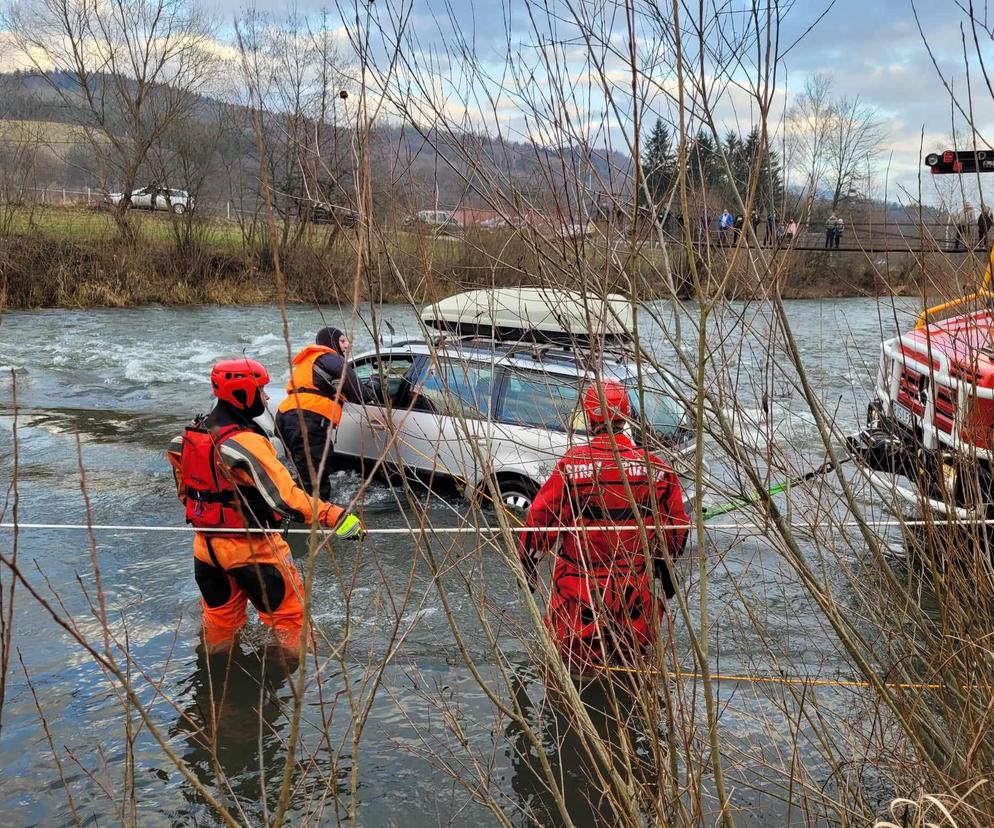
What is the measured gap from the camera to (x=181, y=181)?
28.4m

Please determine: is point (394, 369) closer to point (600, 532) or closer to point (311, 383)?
point (311, 383)

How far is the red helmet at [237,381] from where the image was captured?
5.00 m

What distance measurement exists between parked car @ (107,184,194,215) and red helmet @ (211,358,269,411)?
24.0 meters

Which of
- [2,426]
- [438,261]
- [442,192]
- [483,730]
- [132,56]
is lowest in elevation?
[483,730]

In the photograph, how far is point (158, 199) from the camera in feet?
90.3

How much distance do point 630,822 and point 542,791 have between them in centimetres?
232

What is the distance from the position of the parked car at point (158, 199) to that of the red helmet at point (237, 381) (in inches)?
944

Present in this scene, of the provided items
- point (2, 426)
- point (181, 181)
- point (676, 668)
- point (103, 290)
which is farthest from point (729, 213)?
point (181, 181)

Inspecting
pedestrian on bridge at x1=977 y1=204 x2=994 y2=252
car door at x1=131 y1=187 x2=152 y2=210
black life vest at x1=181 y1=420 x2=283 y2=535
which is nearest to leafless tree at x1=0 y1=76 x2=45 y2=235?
car door at x1=131 y1=187 x2=152 y2=210

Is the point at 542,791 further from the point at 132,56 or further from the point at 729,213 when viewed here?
the point at 132,56

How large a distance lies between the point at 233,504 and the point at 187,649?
156cm

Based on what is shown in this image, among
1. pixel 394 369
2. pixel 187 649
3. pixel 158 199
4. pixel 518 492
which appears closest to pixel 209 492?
pixel 187 649

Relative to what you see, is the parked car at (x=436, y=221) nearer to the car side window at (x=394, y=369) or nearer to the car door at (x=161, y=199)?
the car side window at (x=394, y=369)

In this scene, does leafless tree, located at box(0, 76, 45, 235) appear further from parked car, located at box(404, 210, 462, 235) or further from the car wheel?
parked car, located at box(404, 210, 462, 235)
